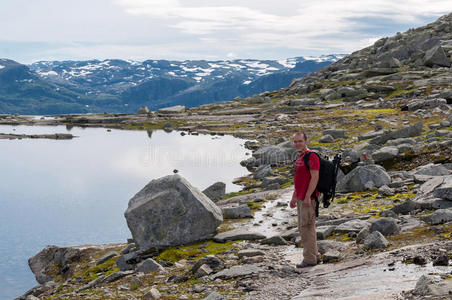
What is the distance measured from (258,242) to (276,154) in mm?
32875

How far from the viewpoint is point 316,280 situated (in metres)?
13.2

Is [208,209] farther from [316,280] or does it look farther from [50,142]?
[50,142]

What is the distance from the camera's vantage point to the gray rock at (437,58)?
12950 centimetres

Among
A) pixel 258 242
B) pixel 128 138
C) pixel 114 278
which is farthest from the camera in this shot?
pixel 128 138

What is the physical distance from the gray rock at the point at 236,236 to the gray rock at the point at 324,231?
2937 millimetres

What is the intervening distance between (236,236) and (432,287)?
12.7 meters

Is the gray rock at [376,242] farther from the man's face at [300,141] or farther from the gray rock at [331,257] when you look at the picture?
the man's face at [300,141]

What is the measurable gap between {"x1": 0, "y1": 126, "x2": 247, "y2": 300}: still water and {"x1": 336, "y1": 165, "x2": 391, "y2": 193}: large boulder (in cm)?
1645

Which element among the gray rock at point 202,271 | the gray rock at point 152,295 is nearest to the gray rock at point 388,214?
the gray rock at point 202,271

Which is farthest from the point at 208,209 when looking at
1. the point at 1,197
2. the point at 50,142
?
the point at 50,142

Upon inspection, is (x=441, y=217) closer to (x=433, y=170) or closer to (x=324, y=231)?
(x=324, y=231)

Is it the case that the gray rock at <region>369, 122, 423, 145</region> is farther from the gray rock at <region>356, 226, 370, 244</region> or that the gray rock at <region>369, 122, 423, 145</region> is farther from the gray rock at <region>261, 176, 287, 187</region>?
the gray rock at <region>356, 226, 370, 244</region>

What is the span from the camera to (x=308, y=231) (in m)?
14.9

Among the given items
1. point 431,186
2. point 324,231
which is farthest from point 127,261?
point 431,186
